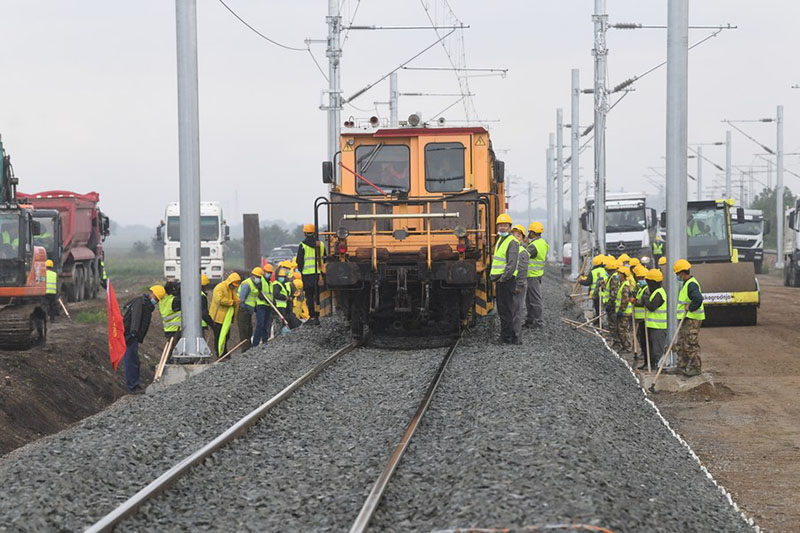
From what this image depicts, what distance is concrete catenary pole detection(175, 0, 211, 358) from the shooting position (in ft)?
51.8

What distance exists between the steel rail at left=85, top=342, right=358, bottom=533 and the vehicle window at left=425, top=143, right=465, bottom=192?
4960 millimetres

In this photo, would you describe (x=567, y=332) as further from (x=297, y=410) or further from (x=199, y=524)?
(x=199, y=524)

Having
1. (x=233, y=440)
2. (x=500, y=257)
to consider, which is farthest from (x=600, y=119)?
(x=233, y=440)

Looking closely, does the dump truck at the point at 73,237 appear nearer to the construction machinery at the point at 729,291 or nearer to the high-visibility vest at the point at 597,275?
the high-visibility vest at the point at 597,275

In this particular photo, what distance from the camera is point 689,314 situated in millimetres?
15219

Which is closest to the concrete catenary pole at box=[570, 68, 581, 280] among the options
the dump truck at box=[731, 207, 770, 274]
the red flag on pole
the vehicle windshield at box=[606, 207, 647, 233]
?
the vehicle windshield at box=[606, 207, 647, 233]

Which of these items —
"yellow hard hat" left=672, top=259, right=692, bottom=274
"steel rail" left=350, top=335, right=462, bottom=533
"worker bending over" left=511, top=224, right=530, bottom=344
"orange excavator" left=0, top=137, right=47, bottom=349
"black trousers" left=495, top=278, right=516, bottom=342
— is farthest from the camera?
"orange excavator" left=0, top=137, right=47, bottom=349

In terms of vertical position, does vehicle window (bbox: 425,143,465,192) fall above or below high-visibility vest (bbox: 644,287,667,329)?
above

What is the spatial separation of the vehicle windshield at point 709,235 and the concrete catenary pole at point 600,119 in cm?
370

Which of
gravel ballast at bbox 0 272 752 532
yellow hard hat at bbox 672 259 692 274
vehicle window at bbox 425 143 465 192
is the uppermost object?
vehicle window at bbox 425 143 465 192

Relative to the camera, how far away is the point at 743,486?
9.89m

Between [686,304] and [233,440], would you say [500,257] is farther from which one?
[233,440]

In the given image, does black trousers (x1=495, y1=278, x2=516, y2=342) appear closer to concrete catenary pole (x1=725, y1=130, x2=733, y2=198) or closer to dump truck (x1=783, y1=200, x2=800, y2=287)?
dump truck (x1=783, y1=200, x2=800, y2=287)

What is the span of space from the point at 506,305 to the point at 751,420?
4.15 meters
